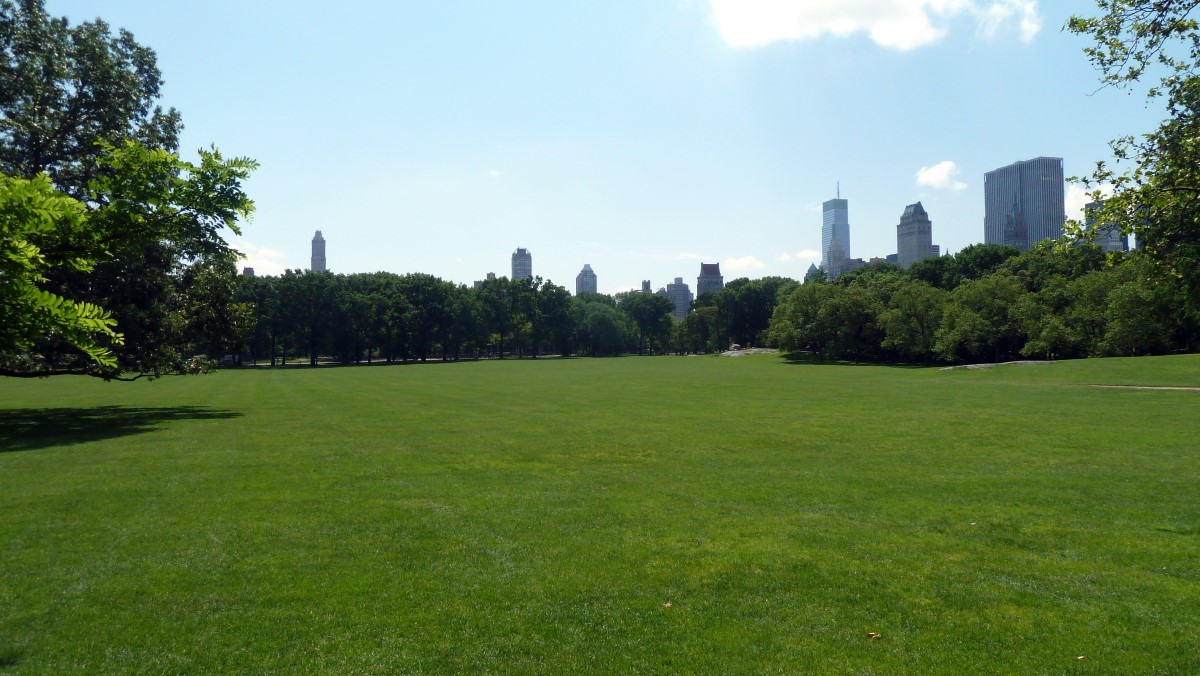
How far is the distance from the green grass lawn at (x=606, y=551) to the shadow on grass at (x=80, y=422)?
51 centimetres

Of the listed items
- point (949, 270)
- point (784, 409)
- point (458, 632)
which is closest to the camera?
point (458, 632)

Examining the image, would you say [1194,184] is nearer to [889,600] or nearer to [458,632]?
[889,600]

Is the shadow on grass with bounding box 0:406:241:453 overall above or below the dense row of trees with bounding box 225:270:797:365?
below

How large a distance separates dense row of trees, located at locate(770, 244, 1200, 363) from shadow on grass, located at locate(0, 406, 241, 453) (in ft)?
186

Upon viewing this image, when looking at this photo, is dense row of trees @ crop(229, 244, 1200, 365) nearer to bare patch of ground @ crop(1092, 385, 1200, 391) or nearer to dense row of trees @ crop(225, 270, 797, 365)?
dense row of trees @ crop(225, 270, 797, 365)

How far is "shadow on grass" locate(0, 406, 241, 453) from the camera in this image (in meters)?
23.1

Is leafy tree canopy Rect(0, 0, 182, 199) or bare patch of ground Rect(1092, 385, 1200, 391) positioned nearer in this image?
leafy tree canopy Rect(0, 0, 182, 199)

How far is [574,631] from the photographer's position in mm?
7500

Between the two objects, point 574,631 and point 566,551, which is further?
point 566,551

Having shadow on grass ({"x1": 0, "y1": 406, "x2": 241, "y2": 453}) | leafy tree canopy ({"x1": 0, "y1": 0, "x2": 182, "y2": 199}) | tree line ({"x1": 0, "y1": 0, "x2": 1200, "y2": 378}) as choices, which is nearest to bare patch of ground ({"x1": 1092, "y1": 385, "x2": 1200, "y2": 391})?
tree line ({"x1": 0, "y1": 0, "x2": 1200, "y2": 378})

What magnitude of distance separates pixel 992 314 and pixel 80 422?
83.8 meters

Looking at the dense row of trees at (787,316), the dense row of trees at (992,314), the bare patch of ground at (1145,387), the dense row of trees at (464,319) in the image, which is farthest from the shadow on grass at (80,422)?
the dense row of trees at (992,314)

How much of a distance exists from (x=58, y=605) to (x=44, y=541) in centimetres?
352

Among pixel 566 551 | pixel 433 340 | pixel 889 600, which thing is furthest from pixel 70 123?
pixel 433 340
